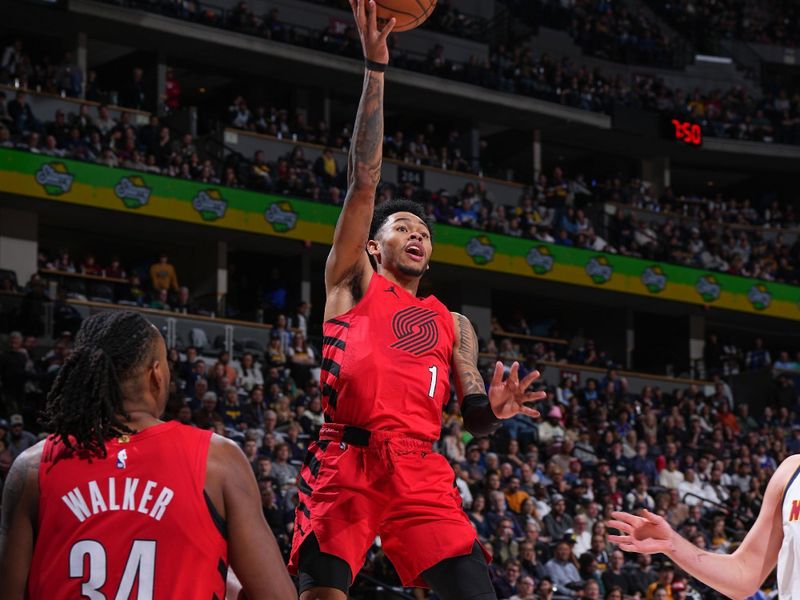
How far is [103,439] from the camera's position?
2951mm

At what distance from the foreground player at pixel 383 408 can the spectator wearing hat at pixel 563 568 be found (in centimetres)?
906

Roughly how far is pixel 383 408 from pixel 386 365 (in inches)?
7.1

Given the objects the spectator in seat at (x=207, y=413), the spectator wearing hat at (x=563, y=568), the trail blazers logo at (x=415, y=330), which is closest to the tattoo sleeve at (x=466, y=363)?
the trail blazers logo at (x=415, y=330)

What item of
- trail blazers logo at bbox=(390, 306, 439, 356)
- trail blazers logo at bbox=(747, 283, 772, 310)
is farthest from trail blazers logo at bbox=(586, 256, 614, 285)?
trail blazers logo at bbox=(390, 306, 439, 356)

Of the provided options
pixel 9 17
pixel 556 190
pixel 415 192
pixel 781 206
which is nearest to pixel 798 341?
pixel 781 206

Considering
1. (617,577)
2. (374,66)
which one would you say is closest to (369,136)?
(374,66)

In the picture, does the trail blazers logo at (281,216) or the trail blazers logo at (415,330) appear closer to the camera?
the trail blazers logo at (415,330)

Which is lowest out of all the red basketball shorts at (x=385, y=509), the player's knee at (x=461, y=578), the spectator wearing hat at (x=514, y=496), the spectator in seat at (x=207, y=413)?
the spectator wearing hat at (x=514, y=496)

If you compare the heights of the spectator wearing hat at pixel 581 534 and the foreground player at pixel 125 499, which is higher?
the foreground player at pixel 125 499

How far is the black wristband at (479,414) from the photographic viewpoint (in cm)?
504

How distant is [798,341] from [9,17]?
2260 centimetres

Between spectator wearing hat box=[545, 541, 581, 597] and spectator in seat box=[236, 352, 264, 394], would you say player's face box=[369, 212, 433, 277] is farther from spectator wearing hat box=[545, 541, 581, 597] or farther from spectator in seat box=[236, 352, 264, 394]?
spectator in seat box=[236, 352, 264, 394]

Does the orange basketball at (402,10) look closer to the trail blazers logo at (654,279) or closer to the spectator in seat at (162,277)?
the spectator in seat at (162,277)

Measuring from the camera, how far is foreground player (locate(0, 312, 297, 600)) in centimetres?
287
